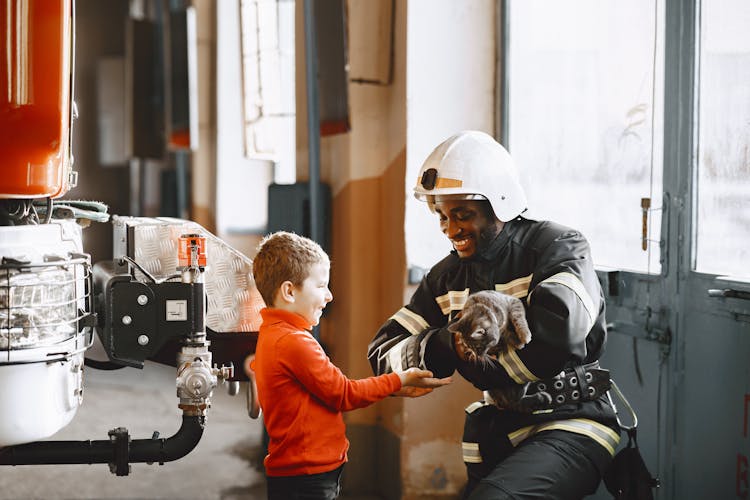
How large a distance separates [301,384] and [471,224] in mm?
693

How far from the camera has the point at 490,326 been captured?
235 cm

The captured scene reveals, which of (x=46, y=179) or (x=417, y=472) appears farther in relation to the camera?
(x=417, y=472)

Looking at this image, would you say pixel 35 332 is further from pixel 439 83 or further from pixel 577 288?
pixel 439 83

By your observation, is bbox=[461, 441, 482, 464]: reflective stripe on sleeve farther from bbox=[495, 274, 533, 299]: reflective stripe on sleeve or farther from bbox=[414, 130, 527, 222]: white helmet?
bbox=[414, 130, 527, 222]: white helmet

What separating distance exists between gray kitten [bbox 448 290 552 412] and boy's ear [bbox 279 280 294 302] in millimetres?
464

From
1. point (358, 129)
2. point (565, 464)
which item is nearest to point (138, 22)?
Answer: point (358, 129)

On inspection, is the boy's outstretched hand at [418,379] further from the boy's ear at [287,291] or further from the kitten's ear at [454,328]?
the boy's ear at [287,291]

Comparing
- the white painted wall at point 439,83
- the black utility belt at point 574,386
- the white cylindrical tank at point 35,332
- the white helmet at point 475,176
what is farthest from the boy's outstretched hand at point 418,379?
the white painted wall at point 439,83

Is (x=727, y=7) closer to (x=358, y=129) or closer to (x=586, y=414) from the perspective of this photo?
(x=586, y=414)

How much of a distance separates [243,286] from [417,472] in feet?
5.12

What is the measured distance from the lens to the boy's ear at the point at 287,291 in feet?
8.42

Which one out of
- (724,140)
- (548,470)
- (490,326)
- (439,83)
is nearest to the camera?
(490,326)

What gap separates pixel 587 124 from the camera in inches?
150

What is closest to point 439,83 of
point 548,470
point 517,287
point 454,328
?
point 517,287
